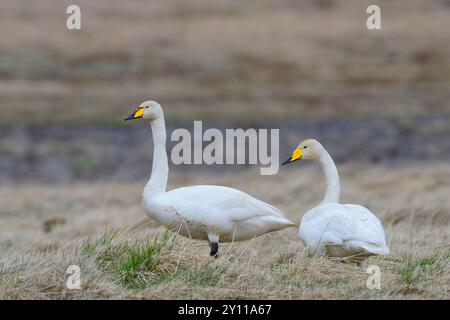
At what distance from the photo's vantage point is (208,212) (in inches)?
360

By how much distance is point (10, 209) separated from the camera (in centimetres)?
1742

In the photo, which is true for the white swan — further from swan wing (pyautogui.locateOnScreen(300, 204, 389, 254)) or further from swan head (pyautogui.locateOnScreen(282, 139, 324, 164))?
swan head (pyautogui.locateOnScreen(282, 139, 324, 164))

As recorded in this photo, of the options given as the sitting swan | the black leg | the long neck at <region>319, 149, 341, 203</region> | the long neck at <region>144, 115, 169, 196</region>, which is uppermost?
the long neck at <region>144, 115, 169, 196</region>

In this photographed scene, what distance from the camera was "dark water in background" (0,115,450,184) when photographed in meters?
23.1

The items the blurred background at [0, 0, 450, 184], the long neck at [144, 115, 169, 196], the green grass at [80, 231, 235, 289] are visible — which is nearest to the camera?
the green grass at [80, 231, 235, 289]

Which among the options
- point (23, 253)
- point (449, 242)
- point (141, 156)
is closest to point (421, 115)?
point (141, 156)

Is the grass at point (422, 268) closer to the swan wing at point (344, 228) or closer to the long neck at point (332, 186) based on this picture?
the swan wing at point (344, 228)

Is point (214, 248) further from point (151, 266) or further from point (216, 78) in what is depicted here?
point (216, 78)

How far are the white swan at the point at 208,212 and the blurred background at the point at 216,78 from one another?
12934 mm

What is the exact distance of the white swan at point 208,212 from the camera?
916 cm

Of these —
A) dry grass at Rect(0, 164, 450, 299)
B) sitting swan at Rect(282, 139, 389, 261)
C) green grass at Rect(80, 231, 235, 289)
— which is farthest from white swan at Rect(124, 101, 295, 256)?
green grass at Rect(80, 231, 235, 289)

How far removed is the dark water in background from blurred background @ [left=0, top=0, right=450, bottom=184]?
0.04m
